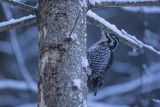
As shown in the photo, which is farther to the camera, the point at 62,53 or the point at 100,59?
the point at 100,59

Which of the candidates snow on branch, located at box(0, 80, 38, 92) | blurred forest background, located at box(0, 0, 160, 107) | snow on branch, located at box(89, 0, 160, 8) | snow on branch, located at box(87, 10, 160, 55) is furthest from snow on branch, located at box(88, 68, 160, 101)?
snow on branch, located at box(89, 0, 160, 8)

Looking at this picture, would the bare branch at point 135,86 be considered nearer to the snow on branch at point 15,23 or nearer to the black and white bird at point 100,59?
the black and white bird at point 100,59

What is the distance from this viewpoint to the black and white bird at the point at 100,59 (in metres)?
2.33

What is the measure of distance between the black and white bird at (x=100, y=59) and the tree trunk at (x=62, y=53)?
401 millimetres

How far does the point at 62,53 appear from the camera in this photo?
1889 mm

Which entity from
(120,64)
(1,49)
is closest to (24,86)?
(1,49)

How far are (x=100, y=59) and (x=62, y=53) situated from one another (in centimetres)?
50

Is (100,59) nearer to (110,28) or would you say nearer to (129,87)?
(110,28)

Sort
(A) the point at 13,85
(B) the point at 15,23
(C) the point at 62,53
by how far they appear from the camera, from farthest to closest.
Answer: (A) the point at 13,85, (B) the point at 15,23, (C) the point at 62,53

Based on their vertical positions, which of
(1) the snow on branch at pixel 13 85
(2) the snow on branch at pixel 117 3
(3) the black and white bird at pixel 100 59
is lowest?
(1) the snow on branch at pixel 13 85

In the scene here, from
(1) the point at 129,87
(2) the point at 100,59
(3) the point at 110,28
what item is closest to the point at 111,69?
(1) the point at 129,87

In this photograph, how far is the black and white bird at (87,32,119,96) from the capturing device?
91.8 inches

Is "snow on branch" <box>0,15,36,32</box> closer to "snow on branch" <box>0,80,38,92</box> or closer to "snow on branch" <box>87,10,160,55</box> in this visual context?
"snow on branch" <box>87,10,160,55</box>

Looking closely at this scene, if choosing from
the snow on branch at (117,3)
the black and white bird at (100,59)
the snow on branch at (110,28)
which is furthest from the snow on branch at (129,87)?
the snow on branch at (117,3)
